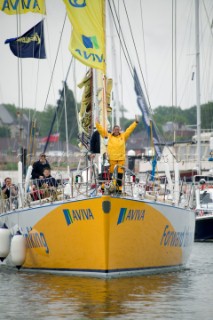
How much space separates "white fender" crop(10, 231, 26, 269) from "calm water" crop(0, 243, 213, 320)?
332 mm

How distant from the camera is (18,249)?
25.9 meters

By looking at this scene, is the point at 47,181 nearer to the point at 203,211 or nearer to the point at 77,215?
the point at 77,215

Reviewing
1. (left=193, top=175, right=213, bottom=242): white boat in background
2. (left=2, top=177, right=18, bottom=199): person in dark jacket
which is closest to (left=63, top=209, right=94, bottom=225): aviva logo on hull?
(left=2, top=177, right=18, bottom=199): person in dark jacket

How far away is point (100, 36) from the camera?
25.2 metres

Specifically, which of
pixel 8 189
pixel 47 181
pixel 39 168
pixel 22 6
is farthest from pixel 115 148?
pixel 22 6

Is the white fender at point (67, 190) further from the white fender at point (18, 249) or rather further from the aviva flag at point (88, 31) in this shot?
the aviva flag at point (88, 31)

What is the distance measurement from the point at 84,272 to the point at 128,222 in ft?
5.04

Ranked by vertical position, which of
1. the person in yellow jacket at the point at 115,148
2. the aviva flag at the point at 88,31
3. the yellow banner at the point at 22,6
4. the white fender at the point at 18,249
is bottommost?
the white fender at the point at 18,249

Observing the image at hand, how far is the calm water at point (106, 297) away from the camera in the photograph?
1947cm

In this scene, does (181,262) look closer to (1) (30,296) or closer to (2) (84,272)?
(2) (84,272)

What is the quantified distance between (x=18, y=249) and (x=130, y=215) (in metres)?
3.27

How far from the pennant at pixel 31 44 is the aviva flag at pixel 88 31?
675 centimetres

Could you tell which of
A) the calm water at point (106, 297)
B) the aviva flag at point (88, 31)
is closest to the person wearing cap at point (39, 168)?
the calm water at point (106, 297)

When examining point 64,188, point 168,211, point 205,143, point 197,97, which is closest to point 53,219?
point 64,188
